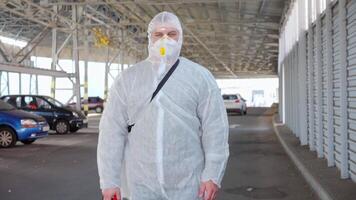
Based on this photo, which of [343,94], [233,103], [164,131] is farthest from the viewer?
[233,103]

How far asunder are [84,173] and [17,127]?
5933mm

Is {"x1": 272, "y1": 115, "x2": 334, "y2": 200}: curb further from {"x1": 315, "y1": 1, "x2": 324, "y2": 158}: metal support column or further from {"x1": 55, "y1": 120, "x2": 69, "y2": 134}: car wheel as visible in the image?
{"x1": 55, "y1": 120, "x2": 69, "y2": 134}: car wheel

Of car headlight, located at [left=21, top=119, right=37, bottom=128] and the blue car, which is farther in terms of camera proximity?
car headlight, located at [left=21, top=119, right=37, bottom=128]

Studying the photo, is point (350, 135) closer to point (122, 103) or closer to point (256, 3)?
point (122, 103)

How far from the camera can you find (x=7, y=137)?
50.9 feet

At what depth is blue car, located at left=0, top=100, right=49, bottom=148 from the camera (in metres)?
15.5

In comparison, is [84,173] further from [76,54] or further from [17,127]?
[76,54]

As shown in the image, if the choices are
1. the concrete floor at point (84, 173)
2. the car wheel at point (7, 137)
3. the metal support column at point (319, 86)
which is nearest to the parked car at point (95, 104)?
the concrete floor at point (84, 173)

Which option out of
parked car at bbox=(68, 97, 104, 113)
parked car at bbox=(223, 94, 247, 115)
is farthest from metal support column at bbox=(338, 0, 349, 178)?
parked car at bbox=(68, 97, 104, 113)

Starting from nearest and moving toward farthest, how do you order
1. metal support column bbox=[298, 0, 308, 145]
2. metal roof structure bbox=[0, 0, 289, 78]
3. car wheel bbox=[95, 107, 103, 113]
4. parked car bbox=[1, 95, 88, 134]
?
metal support column bbox=[298, 0, 308, 145] < parked car bbox=[1, 95, 88, 134] < metal roof structure bbox=[0, 0, 289, 78] < car wheel bbox=[95, 107, 103, 113]

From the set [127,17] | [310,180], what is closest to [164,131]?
[310,180]

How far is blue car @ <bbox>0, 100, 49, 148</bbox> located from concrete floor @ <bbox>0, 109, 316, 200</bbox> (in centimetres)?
37

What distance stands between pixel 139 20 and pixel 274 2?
10.8 m

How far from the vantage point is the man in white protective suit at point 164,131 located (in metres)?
3.19
